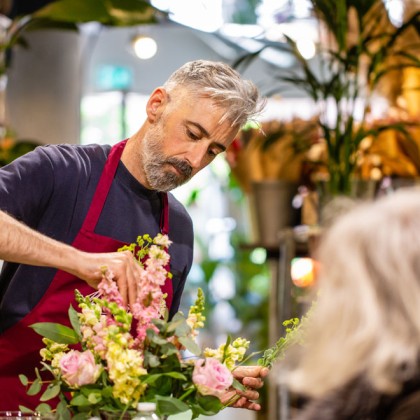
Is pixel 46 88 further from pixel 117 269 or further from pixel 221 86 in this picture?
pixel 117 269

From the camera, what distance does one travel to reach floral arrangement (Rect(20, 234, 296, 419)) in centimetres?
169

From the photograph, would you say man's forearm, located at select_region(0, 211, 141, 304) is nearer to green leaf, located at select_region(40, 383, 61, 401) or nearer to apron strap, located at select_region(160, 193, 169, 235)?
green leaf, located at select_region(40, 383, 61, 401)

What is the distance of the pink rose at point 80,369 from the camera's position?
5.63 ft

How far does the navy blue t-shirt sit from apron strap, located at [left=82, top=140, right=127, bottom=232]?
0.6 inches

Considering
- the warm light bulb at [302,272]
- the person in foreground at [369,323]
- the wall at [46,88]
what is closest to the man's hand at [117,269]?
the person in foreground at [369,323]

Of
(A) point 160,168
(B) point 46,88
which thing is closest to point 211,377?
(A) point 160,168

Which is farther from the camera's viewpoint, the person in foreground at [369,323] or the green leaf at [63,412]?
the green leaf at [63,412]

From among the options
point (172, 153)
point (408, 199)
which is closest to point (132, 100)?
point (172, 153)

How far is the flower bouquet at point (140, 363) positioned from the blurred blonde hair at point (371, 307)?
51cm

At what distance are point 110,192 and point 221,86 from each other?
41 centimetres

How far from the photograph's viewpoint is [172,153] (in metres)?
2.58

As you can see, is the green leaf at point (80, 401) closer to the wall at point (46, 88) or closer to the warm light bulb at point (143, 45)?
the wall at point (46, 88)

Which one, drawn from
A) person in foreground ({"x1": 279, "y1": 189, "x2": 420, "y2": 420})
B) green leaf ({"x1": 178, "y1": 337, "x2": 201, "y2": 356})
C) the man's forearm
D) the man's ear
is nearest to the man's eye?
the man's ear

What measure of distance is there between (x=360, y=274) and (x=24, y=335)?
4.58 ft
